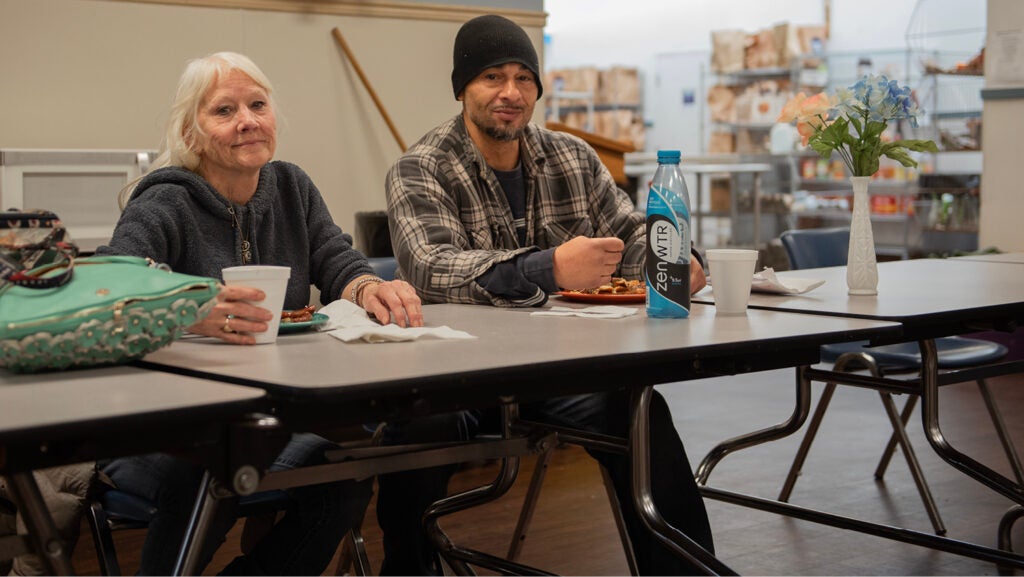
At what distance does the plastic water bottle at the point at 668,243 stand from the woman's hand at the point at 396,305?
0.38 meters

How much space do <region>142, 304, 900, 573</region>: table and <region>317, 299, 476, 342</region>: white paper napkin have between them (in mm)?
26

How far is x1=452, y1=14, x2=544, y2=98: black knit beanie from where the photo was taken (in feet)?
8.10

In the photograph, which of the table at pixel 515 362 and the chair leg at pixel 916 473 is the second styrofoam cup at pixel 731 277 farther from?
the chair leg at pixel 916 473

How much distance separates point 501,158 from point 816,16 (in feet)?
32.2

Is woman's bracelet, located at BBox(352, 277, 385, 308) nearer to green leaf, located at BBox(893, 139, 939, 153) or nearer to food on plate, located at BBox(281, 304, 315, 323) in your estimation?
food on plate, located at BBox(281, 304, 315, 323)

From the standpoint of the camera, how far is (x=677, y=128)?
1252 centimetres

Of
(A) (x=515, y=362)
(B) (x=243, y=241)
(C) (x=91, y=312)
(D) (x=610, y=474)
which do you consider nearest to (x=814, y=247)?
(D) (x=610, y=474)

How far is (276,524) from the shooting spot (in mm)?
1832

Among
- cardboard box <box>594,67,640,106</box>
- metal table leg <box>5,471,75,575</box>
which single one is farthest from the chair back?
cardboard box <box>594,67,640,106</box>

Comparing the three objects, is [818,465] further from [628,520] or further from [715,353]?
[715,353]

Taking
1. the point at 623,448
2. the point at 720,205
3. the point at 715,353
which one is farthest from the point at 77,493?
the point at 720,205

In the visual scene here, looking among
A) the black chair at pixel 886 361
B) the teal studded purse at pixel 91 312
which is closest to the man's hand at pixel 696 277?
the black chair at pixel 886 361

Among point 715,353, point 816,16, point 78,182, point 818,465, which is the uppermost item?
point 816,16

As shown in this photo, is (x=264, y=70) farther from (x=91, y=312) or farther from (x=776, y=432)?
(x=91, y=312)
